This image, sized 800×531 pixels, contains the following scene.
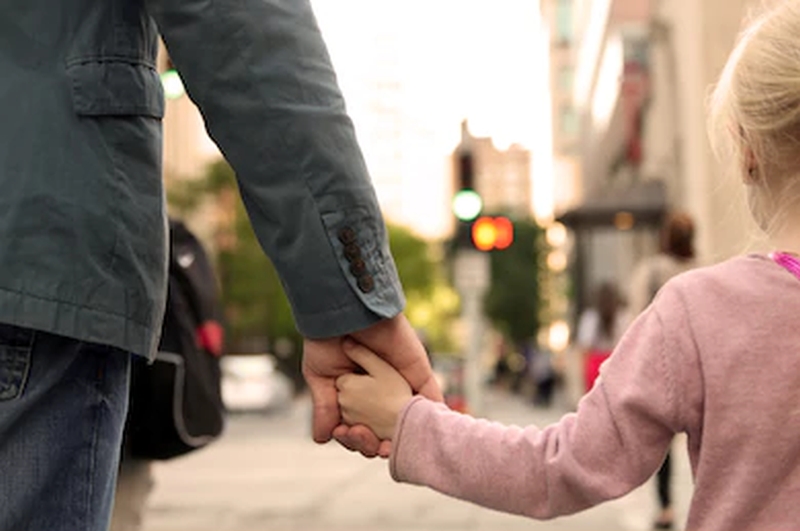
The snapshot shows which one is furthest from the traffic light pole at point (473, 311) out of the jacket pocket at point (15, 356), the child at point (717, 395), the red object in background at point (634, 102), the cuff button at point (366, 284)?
the jacket pocket at point (15, 356)

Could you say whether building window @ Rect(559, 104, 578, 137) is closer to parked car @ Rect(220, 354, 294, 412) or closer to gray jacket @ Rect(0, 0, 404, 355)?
parked car @ Rect(220, 354, 294, 412)

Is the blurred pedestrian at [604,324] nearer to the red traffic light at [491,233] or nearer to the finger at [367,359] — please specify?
the red traffic light at [491,233]

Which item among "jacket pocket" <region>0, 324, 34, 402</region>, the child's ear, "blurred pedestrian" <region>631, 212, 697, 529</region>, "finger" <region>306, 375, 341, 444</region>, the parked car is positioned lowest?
the parked car

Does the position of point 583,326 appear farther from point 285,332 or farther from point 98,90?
point 285,332

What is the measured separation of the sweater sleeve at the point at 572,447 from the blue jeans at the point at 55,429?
1.38ft

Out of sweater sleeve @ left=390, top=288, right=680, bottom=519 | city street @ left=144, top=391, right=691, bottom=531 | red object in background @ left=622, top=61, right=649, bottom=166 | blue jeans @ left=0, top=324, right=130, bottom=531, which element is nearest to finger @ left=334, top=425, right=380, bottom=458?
sweater sleeve @ left=390, top=288, right=680, bottom=519

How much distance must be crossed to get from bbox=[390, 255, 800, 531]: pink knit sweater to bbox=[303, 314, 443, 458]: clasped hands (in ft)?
0.90

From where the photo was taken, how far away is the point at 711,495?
1.92 metres

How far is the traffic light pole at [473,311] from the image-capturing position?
1808 centimetres

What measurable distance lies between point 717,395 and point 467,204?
14049mm

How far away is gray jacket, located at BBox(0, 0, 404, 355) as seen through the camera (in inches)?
77.6

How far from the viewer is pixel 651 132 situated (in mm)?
32750

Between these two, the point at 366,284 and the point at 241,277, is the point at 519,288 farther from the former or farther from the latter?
the point at 366,284

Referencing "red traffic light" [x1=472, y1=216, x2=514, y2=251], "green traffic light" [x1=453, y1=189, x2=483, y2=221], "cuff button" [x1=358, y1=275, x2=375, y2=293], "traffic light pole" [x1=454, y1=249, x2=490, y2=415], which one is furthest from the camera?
"traffic light pole" [x1=454, y1=249, x2=490, y2=415]
